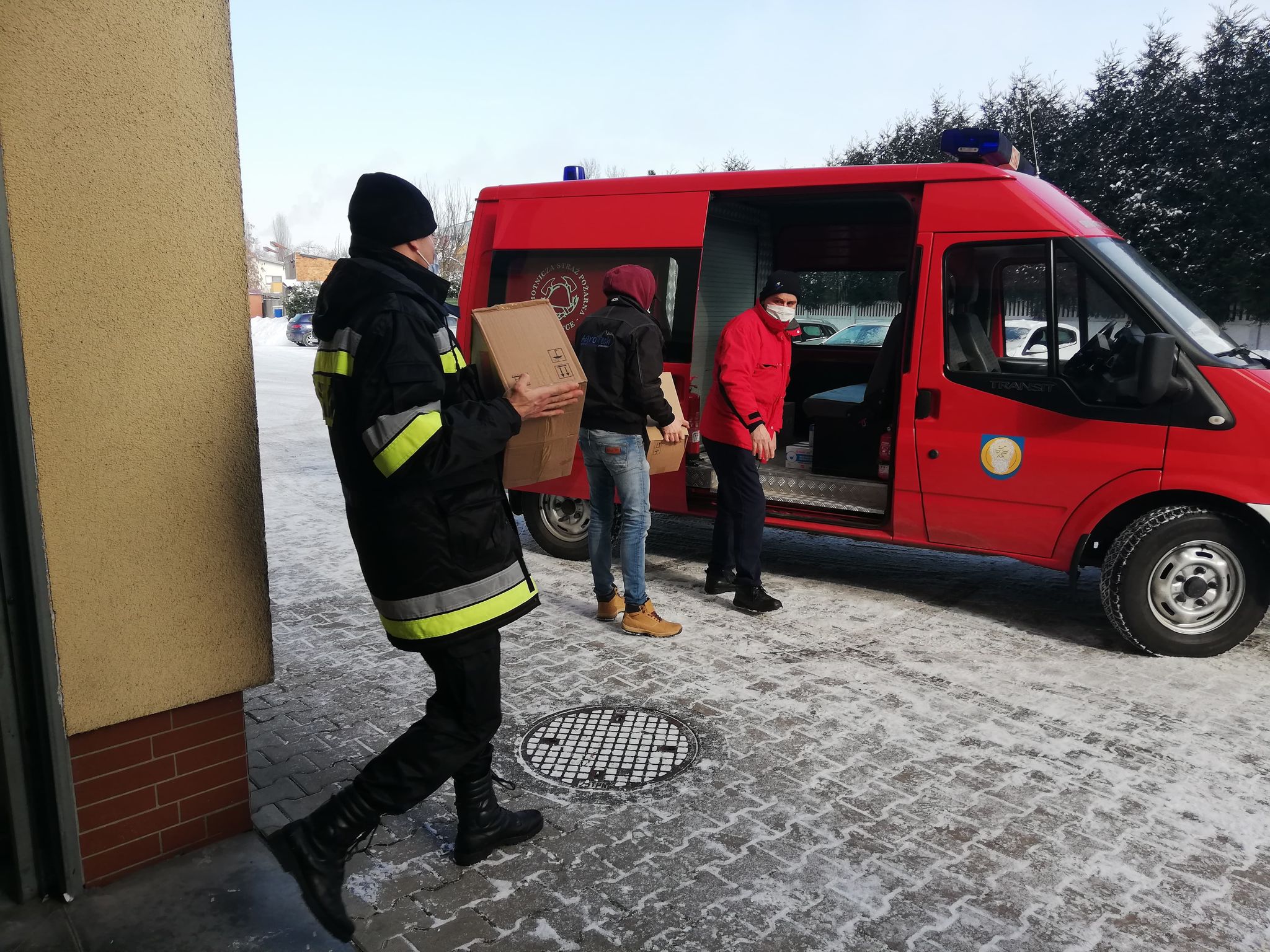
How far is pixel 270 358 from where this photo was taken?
1261 inches

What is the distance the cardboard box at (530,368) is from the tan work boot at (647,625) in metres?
2.17

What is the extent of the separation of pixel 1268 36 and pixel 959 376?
18.8 meters

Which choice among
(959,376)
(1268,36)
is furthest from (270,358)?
(959,376)

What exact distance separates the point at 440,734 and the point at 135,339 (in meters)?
1.37

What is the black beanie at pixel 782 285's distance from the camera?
217 inches

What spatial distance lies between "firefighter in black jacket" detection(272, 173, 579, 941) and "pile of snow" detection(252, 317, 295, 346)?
Answer: 40647mm

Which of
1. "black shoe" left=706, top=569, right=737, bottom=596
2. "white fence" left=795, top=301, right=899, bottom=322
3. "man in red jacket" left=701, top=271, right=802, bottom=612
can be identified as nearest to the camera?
"man in red jacket" left=701, top=271, right=802, bottom=612

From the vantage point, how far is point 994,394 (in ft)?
17.2

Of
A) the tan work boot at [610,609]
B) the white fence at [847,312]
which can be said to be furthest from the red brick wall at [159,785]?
the white fence at [847,312]

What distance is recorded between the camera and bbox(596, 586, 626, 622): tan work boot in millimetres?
5492

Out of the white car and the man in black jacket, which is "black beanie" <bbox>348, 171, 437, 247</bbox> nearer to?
the man in black jacket

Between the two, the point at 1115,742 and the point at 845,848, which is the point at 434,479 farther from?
the point at 1115,742

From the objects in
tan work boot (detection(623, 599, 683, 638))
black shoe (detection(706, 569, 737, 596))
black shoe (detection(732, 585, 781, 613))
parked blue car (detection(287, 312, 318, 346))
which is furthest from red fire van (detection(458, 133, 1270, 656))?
parked blue car (detection(287, 312, 318, 346))

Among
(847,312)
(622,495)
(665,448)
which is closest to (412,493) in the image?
(622,495)
